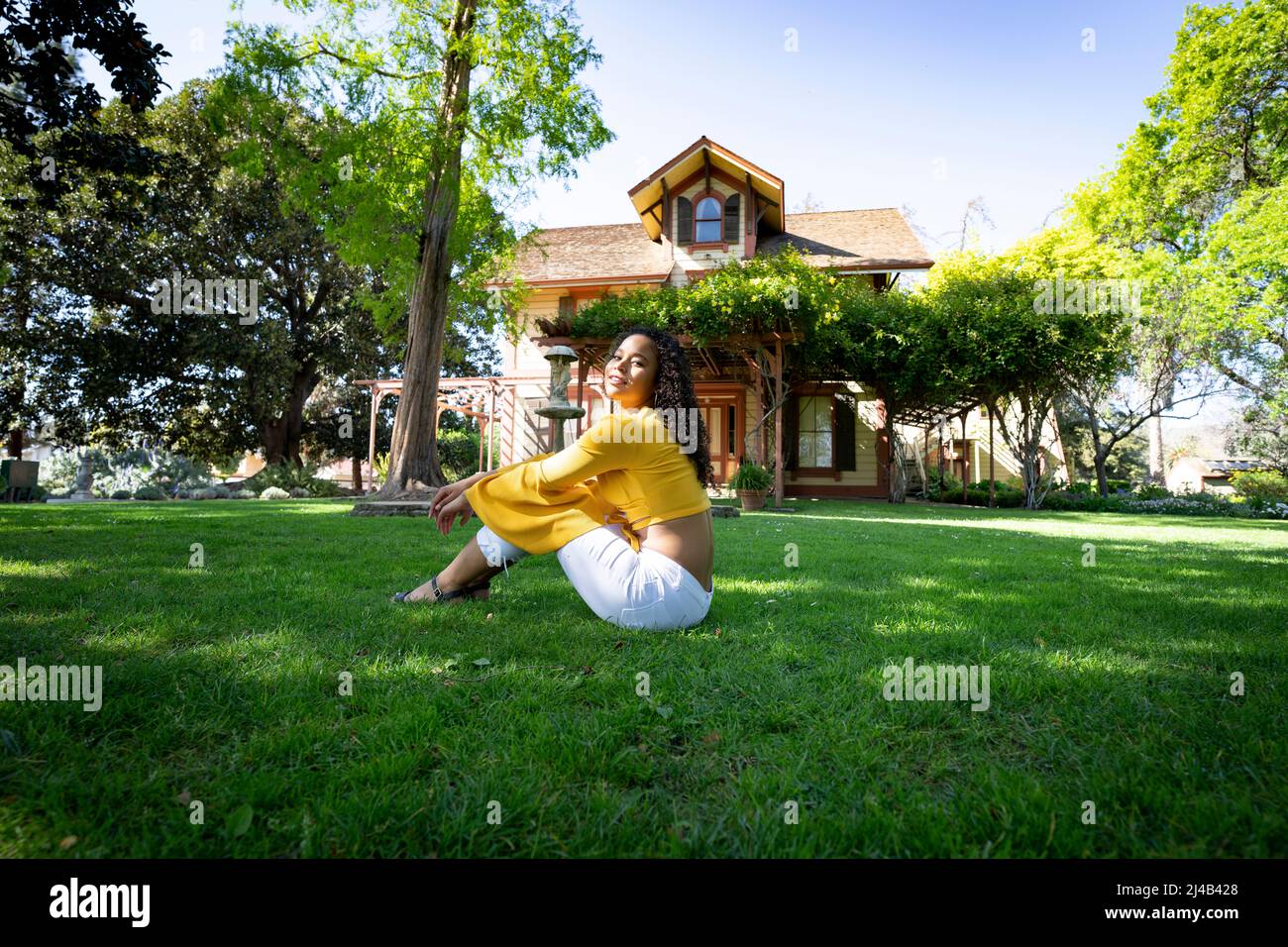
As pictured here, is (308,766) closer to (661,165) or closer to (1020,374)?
(1020,374)

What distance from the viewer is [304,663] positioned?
2240 mm

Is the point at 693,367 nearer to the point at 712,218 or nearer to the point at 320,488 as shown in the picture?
the point at 712,218

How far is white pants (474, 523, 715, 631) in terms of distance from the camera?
269 centimetres

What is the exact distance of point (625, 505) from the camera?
3027 mm

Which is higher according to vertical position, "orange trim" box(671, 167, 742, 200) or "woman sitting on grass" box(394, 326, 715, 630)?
"orange trim" box(671, 167, 742, 200)

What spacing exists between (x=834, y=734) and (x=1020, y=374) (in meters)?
14.6

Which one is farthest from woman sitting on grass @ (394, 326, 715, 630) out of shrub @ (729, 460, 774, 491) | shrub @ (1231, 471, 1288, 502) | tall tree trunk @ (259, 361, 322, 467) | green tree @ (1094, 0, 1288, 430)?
tall tree trunk @ (259, 361, 322, 467)

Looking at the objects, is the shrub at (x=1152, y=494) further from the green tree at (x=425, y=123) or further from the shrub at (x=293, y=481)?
the shrub at (x=293, y=481)

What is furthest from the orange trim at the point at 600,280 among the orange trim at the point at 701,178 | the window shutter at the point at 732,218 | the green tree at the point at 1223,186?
the green tree at the point at 1223,186

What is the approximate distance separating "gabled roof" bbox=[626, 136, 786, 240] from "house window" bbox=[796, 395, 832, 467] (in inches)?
225

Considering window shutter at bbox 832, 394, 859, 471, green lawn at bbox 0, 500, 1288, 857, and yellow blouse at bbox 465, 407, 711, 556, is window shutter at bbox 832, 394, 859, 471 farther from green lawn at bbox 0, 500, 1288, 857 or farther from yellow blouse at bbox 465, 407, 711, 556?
yellow blouse at bbox 465, 407, 711, 556

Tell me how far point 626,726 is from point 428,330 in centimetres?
943
